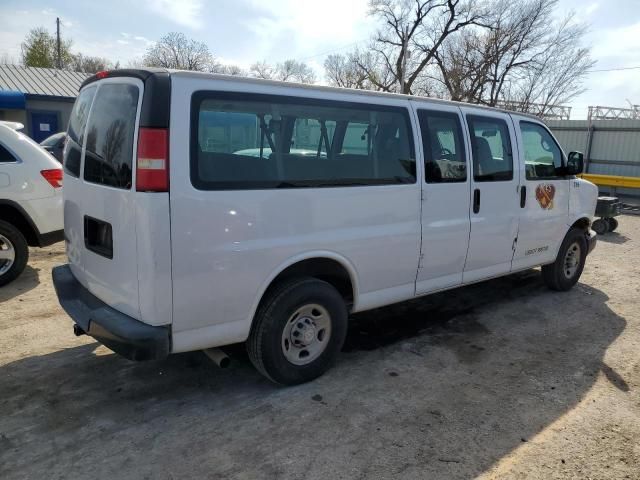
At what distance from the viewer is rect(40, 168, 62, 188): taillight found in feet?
18.5

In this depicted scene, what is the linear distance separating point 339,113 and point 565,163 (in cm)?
328

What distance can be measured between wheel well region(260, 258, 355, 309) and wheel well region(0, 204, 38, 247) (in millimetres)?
3782

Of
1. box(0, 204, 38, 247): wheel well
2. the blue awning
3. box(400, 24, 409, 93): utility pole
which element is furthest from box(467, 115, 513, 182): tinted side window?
box(400, 24, 409, 93): utility pole

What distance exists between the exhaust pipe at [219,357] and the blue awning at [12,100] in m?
18.6

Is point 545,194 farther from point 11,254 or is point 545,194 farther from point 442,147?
point 11,254

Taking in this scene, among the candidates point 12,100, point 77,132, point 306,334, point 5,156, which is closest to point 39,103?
point 12,100

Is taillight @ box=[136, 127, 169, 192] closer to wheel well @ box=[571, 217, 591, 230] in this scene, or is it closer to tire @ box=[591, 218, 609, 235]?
wheel well @ box=[571, 217, 591, 230]

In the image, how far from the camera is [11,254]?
5.55 metres

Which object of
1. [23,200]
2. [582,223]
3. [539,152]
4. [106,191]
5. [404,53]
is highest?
[404,53]

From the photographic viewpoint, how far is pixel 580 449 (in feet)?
9.62

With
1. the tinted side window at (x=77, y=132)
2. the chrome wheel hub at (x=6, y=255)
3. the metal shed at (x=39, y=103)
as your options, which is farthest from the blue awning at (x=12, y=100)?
the tinted side window at (x=77, y=132)

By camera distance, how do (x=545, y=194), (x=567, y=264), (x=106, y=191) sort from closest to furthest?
(x=106, y=191) → (x=545, y=194) → (x=567, y=264)

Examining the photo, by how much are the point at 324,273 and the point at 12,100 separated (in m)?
18.8

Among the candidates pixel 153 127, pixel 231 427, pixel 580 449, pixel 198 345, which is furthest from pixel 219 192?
Answer: pixel 580 449
